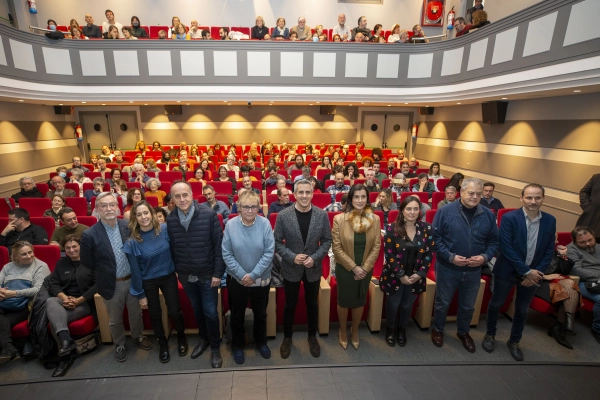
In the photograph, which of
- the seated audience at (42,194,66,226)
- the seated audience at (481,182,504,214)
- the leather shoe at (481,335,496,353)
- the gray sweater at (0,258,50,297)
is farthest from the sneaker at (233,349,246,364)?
the seated audience at (481,182,504,214)

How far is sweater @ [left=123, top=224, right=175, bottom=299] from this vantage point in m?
2.26

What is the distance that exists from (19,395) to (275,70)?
8101 millimetres

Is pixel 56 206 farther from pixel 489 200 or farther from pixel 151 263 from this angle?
pixel 489 200

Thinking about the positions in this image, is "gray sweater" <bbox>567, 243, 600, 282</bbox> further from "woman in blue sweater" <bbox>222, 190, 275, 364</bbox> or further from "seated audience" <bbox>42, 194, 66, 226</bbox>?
"seated audience" <bbox>42, 194, 66, 226</bbox>

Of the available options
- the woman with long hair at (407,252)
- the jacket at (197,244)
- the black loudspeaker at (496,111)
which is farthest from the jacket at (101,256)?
the black loudspeaker at (496,111)

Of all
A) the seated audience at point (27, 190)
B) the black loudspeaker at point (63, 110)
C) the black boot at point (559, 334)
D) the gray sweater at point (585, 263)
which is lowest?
the black boot at point (559, 334)

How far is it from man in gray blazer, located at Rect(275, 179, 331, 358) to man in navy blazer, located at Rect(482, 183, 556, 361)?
1525mm

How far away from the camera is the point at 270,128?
38.5 feet

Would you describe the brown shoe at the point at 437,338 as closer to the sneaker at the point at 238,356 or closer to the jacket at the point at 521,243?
the jacket at the point at 521,243

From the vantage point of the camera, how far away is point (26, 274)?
2609 mm

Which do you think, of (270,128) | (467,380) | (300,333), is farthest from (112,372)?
(270,128)

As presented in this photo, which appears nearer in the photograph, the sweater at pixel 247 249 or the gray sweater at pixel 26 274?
the sweater at pixel 247 249

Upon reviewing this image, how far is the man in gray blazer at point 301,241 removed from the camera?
2320 mm

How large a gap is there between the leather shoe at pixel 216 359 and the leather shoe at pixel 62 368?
116cm
